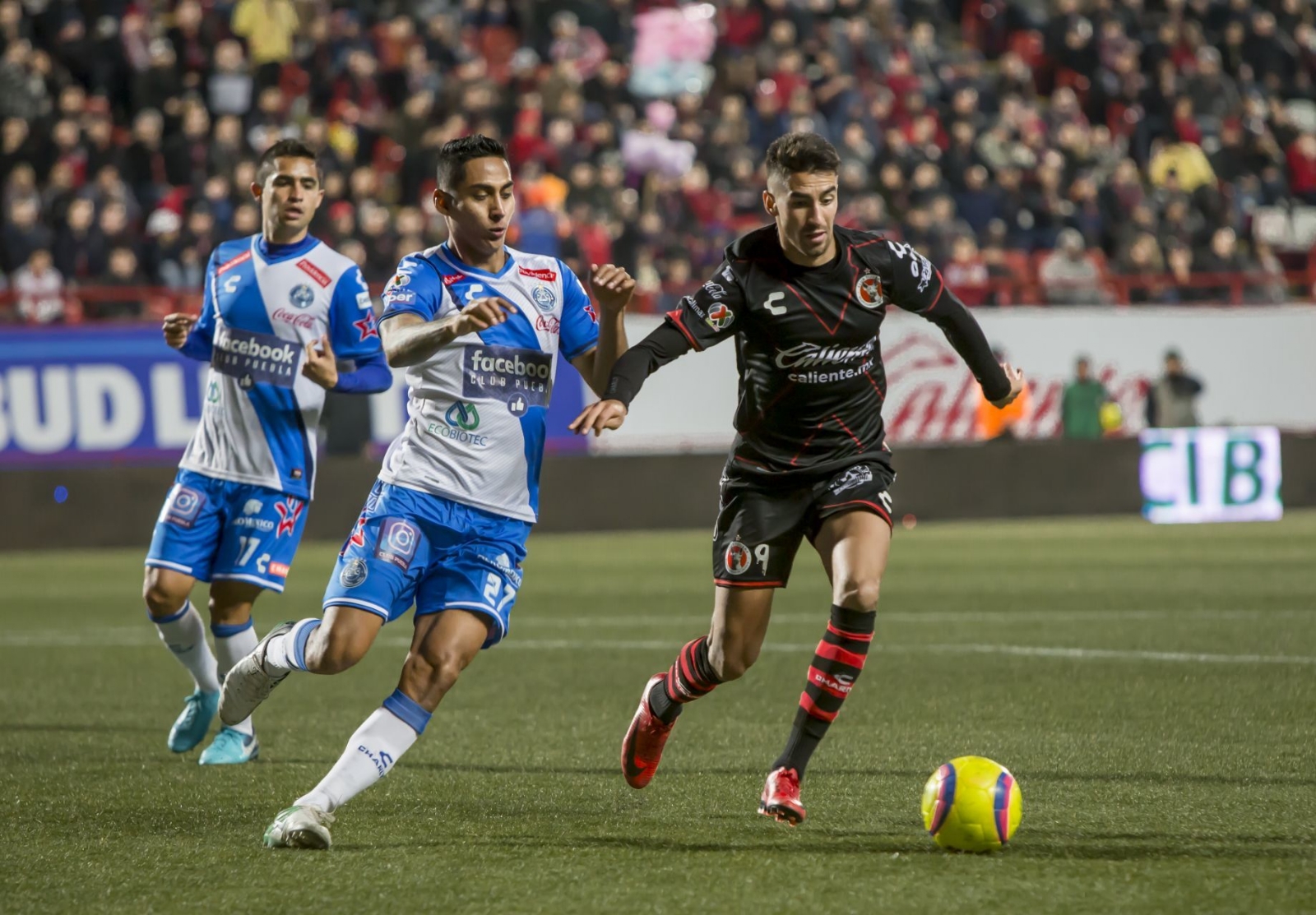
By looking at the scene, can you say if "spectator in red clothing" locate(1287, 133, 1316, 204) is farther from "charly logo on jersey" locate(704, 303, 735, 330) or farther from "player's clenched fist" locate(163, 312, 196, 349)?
"charly logo on jersey" locate(704, 303, 735, 330)

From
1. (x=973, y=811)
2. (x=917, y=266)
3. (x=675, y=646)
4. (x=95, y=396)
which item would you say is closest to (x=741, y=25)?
(x=95, y=396)

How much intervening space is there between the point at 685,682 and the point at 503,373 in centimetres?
119

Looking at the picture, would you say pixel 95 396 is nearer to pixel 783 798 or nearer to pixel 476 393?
pixel 476 393

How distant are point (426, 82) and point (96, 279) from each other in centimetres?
447

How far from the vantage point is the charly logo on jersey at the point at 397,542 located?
5152mm

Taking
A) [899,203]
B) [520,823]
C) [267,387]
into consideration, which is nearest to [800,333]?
[520,823]

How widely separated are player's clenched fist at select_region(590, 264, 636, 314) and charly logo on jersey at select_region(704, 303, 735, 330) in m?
0.37

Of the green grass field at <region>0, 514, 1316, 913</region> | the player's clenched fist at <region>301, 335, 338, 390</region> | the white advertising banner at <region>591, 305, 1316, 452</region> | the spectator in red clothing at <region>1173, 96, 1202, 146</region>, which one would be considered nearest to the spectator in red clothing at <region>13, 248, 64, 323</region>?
the green grass field at <region>0, 514, 1316, 913</region>

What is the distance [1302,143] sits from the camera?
22.3m

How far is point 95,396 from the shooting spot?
17.4 meters

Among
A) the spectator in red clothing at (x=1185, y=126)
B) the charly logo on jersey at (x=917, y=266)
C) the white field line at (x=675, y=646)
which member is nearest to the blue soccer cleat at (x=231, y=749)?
the charly logo on jersey at (x=917, y=266)

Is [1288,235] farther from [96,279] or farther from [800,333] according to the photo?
[800,333]

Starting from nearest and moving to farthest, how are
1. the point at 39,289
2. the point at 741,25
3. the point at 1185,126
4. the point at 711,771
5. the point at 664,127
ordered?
1. the point at 711,771
2. the point at 39,289
3. the point at 664,127
4. the point at 741,25
5. the point at 1185,126

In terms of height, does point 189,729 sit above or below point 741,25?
below
